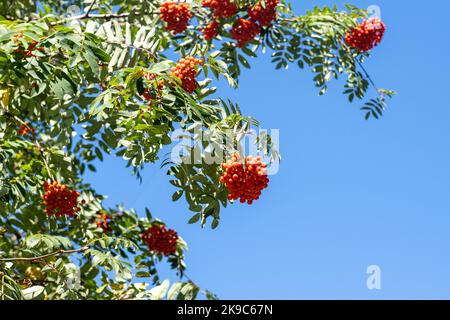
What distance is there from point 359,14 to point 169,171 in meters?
3.83

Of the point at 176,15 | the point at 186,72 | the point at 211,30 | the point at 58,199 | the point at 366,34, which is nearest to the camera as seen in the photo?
the point at 186,72

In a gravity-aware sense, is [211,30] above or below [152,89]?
above

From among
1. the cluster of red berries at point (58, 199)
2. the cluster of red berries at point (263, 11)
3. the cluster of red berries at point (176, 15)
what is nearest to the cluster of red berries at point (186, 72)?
the cluster of red berries at point (58, 199)

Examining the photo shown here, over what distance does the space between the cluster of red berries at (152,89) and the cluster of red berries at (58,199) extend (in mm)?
1812

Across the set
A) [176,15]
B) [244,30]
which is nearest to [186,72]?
[176,15]

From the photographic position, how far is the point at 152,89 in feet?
14.3

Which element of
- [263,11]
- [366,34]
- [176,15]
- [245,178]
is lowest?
[245,178]

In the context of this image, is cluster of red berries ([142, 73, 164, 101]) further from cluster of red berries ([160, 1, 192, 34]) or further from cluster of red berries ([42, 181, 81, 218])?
cluster of red berries ([160, 1, 192, 34])

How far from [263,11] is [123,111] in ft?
9.39

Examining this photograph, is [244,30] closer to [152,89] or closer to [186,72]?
[186,72]

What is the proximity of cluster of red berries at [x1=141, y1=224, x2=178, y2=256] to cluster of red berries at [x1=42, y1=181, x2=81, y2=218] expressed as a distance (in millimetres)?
1086

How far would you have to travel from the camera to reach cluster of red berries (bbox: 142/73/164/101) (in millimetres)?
4309

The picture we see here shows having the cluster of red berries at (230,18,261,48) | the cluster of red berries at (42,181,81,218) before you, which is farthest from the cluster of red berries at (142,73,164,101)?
the cluster of red berries at (230,18,261,48)
